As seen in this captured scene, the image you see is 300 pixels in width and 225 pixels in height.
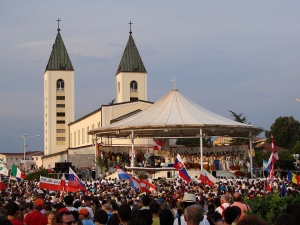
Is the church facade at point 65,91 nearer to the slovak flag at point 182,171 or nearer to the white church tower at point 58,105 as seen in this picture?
the white church tower at point 58,105

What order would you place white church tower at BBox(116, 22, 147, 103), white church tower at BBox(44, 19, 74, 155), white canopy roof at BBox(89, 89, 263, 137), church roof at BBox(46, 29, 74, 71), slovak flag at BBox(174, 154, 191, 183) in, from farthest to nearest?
church roof at BBox(46, 29, 74, 71), white church tower at BBox(44, 19, 74, 155), white church tower at BBox(116, 22, 147, 103), white canopy roof at BBox(89, 89, 263, 137), slovak flag at BBox(174, 154, 191, 183)

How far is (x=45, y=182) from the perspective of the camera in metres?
19.5

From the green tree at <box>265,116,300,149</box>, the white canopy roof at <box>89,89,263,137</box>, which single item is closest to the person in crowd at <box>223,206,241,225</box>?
the white canopy roof at <box>89,89,263,137</box>

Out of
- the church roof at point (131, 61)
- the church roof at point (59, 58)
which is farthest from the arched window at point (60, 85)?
the church roof at point (131, 61)

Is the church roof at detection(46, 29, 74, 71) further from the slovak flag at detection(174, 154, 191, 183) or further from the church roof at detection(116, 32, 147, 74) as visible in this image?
the slovak flag at detection(174, 154, 191, 183)

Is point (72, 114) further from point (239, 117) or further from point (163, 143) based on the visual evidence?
point (163, 143)

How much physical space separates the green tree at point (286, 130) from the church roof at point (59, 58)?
27.3 metres

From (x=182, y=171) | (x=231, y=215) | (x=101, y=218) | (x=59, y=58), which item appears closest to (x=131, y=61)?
(x=59, y=58)

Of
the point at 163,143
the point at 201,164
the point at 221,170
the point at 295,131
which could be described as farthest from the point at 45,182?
the point at 295,131

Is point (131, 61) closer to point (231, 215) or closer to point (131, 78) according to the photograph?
point (131, 78)

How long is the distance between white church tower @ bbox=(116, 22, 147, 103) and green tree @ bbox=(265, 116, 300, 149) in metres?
20.8

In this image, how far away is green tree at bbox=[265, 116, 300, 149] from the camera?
309 feet

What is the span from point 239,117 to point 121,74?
13.7 metres

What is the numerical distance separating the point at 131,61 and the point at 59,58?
29.4 ft
